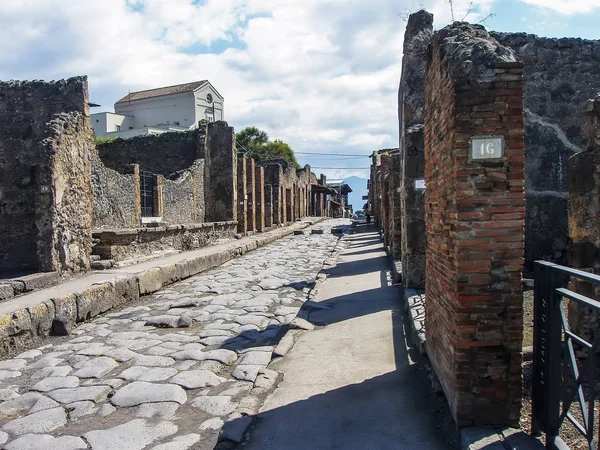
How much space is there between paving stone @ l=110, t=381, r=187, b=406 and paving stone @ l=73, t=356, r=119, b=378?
509 millimetres

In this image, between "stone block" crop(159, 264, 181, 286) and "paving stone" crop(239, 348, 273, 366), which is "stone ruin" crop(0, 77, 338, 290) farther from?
"paving stone" crop(239, 348, 273, 366)

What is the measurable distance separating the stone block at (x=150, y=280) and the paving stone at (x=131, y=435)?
→ 504cm

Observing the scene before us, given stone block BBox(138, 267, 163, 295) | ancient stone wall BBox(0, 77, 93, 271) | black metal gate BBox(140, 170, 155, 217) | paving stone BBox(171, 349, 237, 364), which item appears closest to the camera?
paving stone BBox(171, 349, 237, 364)

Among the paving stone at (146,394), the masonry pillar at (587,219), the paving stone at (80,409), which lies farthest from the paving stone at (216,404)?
the masonry pillar at (587,219)

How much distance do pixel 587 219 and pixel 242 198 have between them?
1800 centimetres

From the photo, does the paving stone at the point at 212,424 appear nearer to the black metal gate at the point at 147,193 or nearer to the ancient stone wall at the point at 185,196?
the black metal gate at the point at 147,193

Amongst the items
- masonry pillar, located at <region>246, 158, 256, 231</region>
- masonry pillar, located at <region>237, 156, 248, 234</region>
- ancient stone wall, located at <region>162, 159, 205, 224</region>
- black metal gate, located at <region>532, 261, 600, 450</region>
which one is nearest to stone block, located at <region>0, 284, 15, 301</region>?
black metal gate, located at <region>532, 261, 600, 450</region>

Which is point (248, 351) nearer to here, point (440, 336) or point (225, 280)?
point (440, 336)

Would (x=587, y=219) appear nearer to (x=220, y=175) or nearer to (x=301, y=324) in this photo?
(x=301, y=324)

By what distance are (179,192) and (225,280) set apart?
7.52m

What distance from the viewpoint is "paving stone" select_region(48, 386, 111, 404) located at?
3.94 m

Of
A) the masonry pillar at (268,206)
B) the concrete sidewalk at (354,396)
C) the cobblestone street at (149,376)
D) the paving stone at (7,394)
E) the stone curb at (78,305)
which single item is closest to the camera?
the concrete sidewalk at (354,396)

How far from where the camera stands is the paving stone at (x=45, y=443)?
313 centimetres

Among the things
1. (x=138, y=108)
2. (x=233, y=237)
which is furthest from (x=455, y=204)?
(x=138, y=108)
